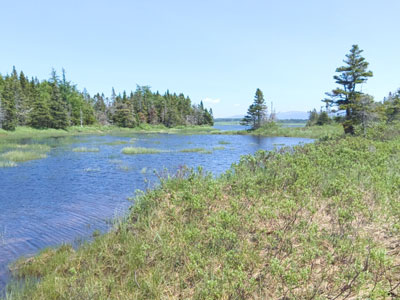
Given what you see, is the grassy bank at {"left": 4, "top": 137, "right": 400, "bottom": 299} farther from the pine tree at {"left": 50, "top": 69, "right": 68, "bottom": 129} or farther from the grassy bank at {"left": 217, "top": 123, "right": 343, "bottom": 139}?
the pine tree at {"left": 50, "top": 69, "right": 68, "bottom": 129}

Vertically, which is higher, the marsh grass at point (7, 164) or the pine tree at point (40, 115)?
the pine tree at point (40, 115)

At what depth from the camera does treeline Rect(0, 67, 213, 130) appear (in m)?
67.2

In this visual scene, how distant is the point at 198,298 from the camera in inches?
179

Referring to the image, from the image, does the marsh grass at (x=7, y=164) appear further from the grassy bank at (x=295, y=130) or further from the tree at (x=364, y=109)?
the grassy bank at (x=295, y=130)

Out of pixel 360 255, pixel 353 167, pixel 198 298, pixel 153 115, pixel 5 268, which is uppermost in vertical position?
pixel 153 115

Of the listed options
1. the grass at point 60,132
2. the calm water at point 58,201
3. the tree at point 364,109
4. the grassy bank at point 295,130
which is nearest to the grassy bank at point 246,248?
the calm water at point 58,201

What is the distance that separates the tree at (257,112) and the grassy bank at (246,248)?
76.7 metres

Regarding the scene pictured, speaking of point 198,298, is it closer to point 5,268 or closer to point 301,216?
point 301,216

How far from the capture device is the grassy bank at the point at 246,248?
436cm

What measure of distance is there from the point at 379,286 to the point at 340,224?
2.16 meters

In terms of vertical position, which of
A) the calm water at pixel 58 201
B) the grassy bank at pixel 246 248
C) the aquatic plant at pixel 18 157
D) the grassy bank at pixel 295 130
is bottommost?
the calm water at pixel 58 201

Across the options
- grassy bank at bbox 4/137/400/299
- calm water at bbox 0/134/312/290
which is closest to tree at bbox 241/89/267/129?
calm water at bbox 0/134/312/290

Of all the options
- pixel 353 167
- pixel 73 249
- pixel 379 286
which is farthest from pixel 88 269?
pixel 353 167

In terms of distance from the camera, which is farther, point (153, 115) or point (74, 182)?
point (153, 115)
